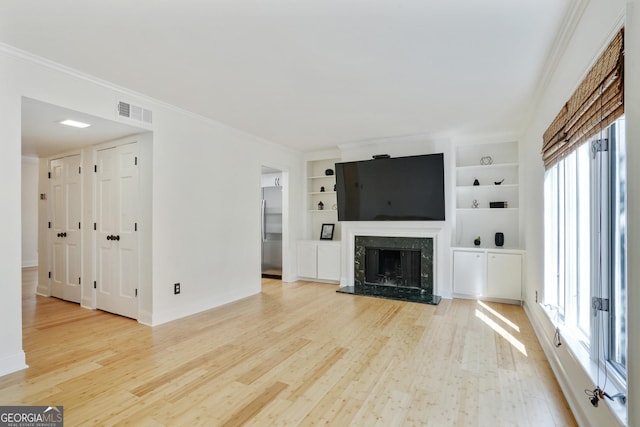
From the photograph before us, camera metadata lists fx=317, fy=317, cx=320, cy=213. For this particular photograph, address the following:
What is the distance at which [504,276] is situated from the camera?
449 cm

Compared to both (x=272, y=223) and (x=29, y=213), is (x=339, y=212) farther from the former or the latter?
(x=29, y=213)

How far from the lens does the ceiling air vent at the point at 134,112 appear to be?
10.4 ft

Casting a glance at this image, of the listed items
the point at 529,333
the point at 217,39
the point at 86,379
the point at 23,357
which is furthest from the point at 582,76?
the point at 23,357

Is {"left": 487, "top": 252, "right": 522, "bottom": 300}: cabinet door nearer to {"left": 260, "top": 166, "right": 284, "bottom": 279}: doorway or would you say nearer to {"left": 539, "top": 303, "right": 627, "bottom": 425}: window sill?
{"left": 539, "top": 303, "right": 627, "bottom": 425}: window sill

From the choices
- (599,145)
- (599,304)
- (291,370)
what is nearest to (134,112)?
(291,370)

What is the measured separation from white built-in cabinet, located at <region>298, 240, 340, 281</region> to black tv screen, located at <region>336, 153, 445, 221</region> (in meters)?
0.68

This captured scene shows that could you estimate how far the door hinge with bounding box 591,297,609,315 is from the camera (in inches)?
65.7

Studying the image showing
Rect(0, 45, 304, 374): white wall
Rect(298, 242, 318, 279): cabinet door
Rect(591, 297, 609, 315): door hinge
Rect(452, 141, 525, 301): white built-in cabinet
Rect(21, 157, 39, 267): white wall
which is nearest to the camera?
Rect(591, 297, 609, 315): door hinge

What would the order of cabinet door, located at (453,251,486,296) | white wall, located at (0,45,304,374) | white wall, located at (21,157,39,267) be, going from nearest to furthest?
white wall, located at (0,45,304,374)
cabinet door, located at (453,251,486,296)
white wall, located at (21,157,39,267)

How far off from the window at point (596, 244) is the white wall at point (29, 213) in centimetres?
963

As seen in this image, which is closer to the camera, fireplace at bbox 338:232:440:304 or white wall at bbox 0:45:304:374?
white wall at bbox 0:45:304:374

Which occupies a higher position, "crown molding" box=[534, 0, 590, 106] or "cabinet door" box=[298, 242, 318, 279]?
"crown molding" box=[534, 0, 590, 106]

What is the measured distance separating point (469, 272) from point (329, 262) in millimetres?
2315

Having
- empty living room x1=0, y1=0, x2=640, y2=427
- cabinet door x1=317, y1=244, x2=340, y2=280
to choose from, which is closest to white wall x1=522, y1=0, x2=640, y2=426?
empty living room x1=0, y1=0, x2=640, y2=427
